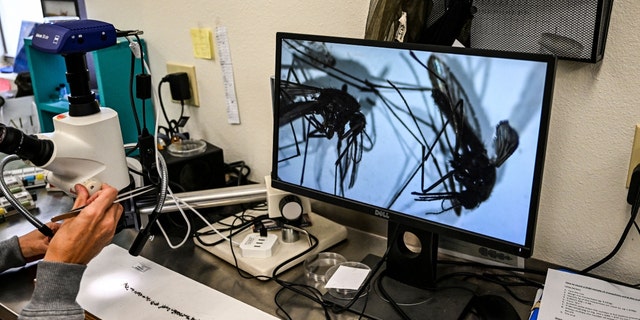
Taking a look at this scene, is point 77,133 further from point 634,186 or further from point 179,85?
point 634,186

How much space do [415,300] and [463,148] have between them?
29 centimetres

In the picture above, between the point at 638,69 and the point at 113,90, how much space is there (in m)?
1.32

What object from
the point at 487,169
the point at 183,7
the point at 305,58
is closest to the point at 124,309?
the point at 305,58

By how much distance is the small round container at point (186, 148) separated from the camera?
4.36 feet

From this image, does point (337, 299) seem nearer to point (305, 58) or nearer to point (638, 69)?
point (305, 58)

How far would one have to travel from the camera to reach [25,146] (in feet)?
2.98

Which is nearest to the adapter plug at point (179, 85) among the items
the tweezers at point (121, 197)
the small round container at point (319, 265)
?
the tweezers at point (121, 197)

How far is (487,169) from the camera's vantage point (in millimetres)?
799

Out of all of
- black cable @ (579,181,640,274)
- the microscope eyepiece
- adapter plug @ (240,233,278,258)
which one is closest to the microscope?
the microscope eyepiece

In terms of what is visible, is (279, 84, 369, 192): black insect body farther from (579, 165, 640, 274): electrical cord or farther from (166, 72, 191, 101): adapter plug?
(166, 72, 191, 101): adapter plug

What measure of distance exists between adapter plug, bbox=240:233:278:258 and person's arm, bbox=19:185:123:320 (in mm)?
256

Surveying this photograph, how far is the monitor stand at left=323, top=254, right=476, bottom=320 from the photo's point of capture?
0.91 metres

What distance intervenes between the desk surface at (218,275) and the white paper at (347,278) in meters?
0.05

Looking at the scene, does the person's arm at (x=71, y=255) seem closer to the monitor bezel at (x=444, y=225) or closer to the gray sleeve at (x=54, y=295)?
the gray sleeve at (x=54, y=295)
